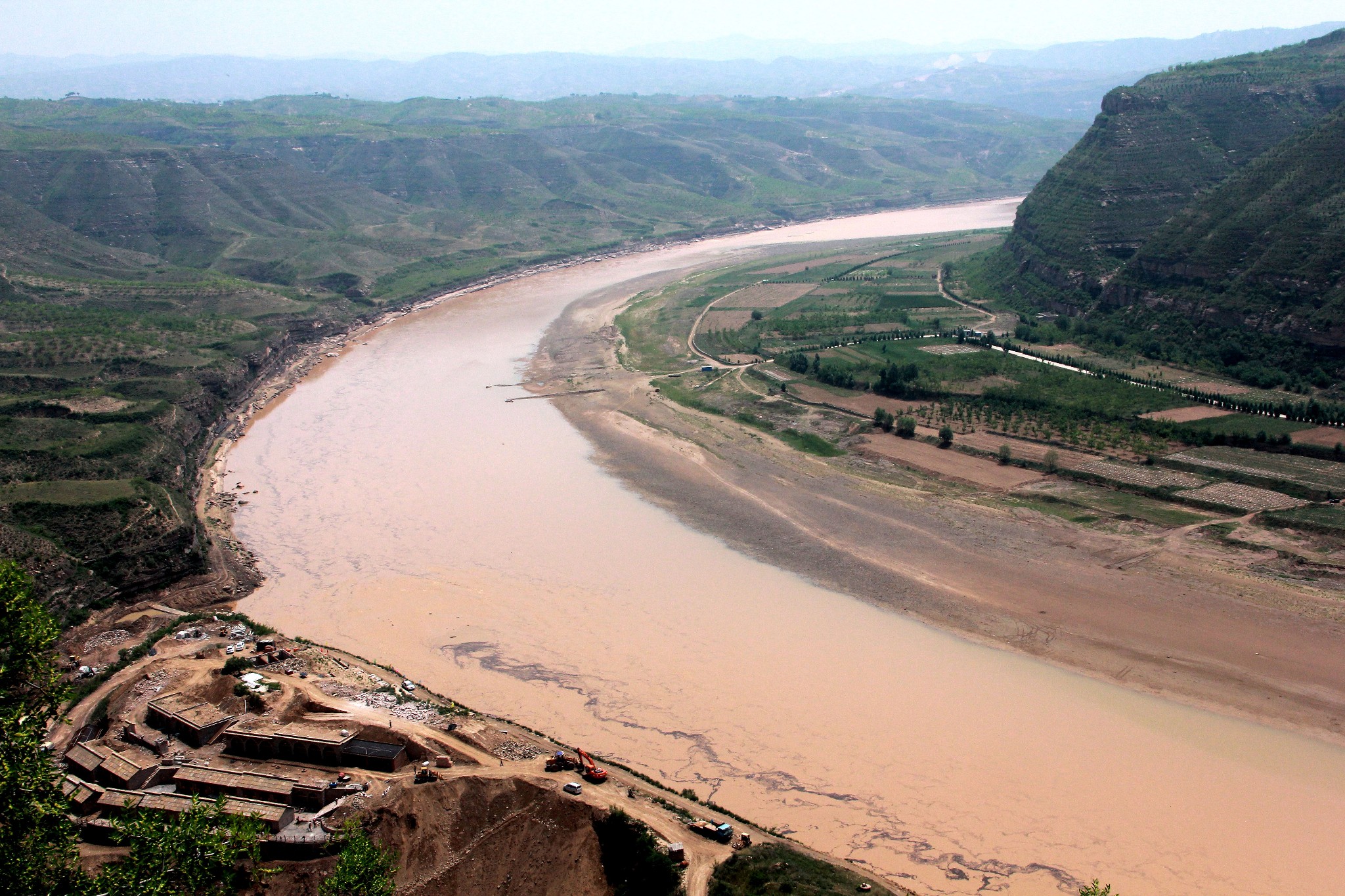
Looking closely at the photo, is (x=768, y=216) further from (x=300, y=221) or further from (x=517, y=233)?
(x=300, y=221)

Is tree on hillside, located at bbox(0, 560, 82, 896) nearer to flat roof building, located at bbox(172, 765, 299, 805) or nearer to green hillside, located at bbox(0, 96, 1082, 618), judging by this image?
flat roof building, located at bbox(172, 765, 299, 805)

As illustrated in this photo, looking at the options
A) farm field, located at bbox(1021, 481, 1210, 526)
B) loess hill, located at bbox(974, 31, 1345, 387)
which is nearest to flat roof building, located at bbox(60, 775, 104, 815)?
A: farm field, located at bbox(1021, 481, 1210, 526)

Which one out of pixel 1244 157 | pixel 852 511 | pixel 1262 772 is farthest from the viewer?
pixel 1244 157

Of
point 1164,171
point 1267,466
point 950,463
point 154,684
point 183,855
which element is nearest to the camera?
point 183,855

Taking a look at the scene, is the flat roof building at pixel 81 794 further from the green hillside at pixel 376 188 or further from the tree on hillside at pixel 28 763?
the green hillside at pixel 376 188

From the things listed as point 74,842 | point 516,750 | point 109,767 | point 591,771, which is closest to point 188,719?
point 109,767

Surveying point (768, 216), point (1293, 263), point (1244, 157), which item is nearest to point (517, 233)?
point (768, 216)

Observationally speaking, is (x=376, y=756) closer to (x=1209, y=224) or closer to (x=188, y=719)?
(x=188, y=719)

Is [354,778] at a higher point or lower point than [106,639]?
higher

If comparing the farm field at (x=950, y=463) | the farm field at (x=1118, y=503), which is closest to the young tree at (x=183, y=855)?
the farm field at (x=1118, y=503)
